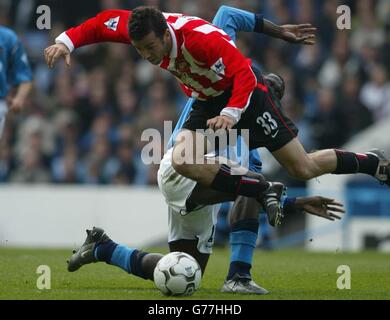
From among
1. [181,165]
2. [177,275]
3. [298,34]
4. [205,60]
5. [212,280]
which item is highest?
[298,34]

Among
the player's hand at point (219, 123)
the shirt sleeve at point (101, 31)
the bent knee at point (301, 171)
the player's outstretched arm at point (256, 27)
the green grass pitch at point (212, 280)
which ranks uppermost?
the player's outstretched arm at point (256, 27)

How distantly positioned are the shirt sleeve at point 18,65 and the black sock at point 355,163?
4.11m

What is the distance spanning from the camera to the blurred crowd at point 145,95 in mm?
14839

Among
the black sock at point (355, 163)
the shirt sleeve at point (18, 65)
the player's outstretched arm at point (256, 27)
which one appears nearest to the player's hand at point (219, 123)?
the black sock at point (355, 163)

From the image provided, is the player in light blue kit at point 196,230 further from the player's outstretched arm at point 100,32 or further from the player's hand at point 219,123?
the player's hand at point 219,123

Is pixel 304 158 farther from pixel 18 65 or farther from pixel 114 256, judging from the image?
pixel 18 65

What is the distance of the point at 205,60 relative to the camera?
696 centimetres

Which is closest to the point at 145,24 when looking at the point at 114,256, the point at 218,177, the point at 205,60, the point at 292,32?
the point at 205,60

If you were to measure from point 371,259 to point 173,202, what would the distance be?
4230 mm

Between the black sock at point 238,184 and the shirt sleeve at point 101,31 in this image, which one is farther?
the shirt sleeve at point 101,31

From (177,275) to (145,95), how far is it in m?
9.55

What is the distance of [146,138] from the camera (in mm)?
14766

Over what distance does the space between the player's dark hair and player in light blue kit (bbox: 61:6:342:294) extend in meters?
0.59
